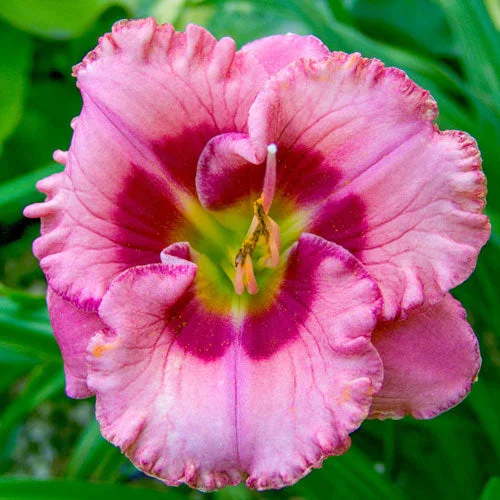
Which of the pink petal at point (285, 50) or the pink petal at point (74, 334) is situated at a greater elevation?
the pink petal at point (285, 50)

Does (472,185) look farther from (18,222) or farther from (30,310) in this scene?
(18,222)

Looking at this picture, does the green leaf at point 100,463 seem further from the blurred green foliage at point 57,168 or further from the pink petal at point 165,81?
the pink petal at point 165,81

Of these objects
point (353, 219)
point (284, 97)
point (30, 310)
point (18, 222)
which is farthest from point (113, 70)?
point (18, 222)

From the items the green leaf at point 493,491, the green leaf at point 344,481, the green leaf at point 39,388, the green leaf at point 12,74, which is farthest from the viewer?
the green leaf at point 12,74

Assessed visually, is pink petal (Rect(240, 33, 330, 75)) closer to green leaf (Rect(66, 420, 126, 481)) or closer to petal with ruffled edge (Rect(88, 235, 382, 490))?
petal with ruffled edge (Rect(88, 235, 382, 490))

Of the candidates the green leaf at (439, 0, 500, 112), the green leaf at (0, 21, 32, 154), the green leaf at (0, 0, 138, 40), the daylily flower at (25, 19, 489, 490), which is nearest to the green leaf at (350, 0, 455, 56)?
the green leaf at (439, 0, 500, 112)

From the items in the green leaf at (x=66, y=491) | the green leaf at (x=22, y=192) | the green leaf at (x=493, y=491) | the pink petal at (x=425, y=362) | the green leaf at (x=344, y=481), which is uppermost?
the pink petal at (x=425, y=362)

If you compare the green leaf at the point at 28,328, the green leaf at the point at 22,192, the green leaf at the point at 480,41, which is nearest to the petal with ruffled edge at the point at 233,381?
the green leaf at the point at 28,328

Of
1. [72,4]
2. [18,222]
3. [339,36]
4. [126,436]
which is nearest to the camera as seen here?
[126,436]
